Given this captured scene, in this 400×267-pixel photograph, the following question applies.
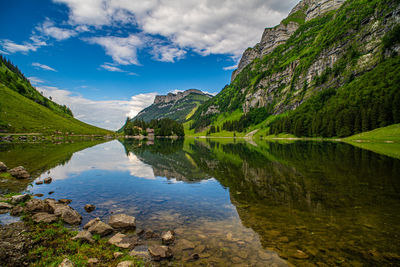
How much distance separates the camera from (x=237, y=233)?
1196 cm

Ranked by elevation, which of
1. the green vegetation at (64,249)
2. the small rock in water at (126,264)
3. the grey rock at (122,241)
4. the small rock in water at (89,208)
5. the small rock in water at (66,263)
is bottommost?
the small rock in water at (89,208)

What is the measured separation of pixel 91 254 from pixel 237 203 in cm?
1204

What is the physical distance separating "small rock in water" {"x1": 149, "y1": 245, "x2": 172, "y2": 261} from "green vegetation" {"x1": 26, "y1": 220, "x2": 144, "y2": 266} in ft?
2.21

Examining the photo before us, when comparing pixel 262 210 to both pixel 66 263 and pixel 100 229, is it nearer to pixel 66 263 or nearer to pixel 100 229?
pixel 100 229

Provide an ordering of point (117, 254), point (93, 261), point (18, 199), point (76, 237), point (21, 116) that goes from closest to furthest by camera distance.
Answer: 1. point (93, 261)
2. point (117, 254)
3. point (76, 237)
4. point (18, 199)
5. point (21, 116)

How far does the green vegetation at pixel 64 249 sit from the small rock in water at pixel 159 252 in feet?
2.21

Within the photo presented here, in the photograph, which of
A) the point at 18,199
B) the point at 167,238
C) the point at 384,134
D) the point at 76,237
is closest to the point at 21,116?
the point at 18,199

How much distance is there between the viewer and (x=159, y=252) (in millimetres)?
9469

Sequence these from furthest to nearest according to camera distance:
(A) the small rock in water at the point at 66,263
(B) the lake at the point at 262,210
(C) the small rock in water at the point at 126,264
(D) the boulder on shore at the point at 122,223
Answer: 1. (D) the boulder on shore at the point at 122,223
2. (B) the lake at the point at 262,210
3. (C) the small rock in water at the point at 126,264
4. (A) the small rock in water at the point at 66,263

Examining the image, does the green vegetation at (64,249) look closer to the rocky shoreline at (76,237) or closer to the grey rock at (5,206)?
the rocky shoreline at (76,237)

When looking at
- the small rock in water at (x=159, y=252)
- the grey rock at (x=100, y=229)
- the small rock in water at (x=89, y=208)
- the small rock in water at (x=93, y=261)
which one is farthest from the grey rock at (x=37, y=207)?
the small rock in water at (x=159, y=252)

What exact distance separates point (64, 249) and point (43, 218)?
15.4 ft

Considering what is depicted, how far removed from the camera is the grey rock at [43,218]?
12.4m

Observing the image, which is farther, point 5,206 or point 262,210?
point 262,210
